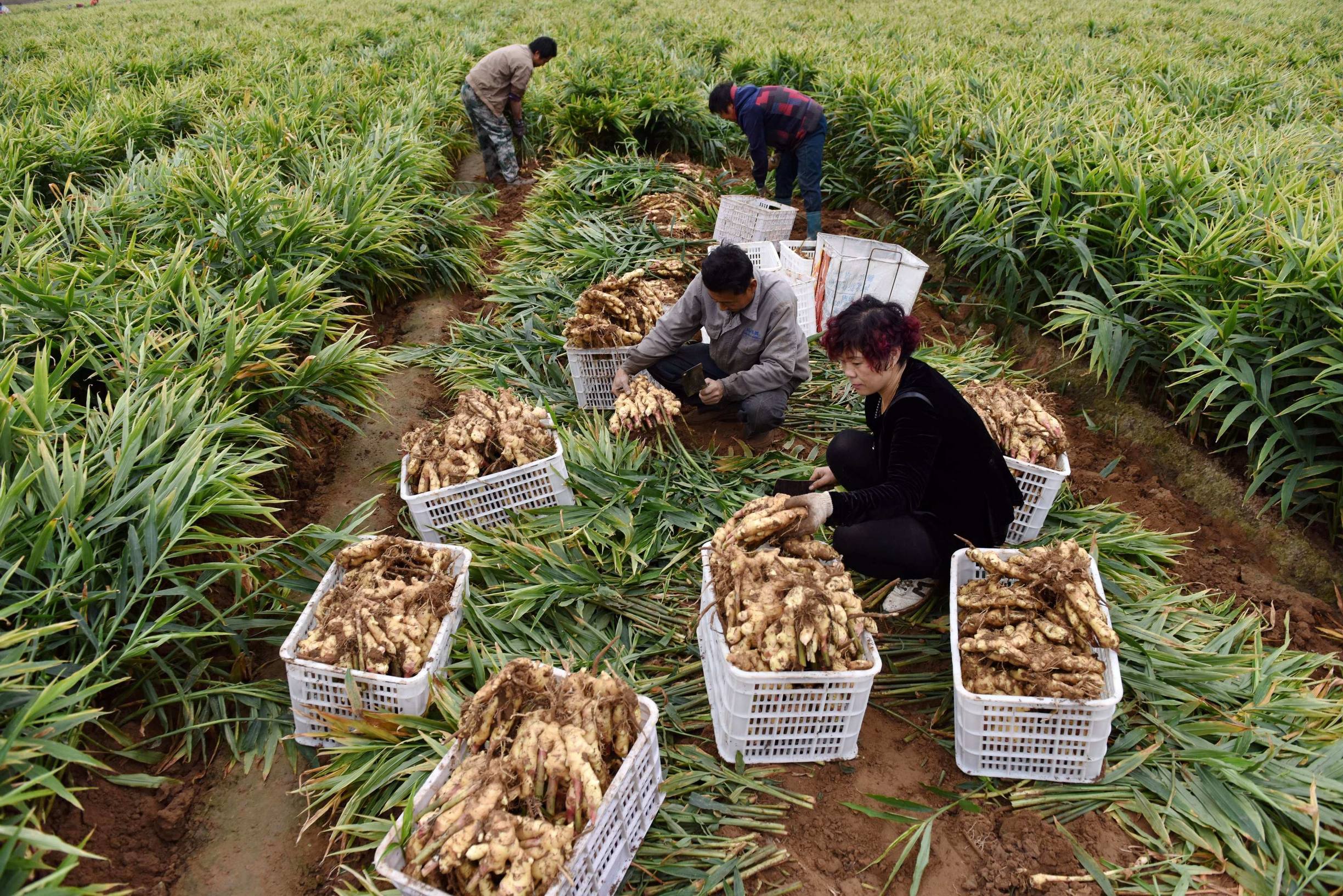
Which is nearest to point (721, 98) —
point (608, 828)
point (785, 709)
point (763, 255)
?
point (763, 255)

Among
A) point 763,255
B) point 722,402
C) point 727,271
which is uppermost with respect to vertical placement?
point 727,271

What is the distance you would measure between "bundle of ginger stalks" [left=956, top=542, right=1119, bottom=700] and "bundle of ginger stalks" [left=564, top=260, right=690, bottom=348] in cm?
216

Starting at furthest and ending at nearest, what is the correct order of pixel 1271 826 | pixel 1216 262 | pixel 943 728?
→ pixel 1216 262 < pixel 943 728 < pixel 1271 826

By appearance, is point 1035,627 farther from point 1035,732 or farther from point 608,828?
point 608,828

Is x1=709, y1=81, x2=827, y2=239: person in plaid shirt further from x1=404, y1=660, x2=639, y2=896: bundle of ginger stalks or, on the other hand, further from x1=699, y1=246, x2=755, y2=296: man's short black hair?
x1=404, y1=660, x2=639, y2=896: bundle of ginger stalks

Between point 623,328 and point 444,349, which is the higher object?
point 623,328

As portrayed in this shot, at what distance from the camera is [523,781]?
76.5 inches

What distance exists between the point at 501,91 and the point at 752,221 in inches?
134

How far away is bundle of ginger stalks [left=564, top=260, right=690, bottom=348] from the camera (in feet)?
13.1

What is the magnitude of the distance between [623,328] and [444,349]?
1.31m

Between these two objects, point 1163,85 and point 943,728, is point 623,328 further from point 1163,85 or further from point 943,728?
point 1163,85

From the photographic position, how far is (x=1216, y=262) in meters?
3.51

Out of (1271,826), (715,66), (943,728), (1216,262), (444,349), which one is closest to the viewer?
(1271,826)

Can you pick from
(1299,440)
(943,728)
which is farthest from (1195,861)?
(1299,440)
